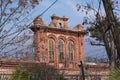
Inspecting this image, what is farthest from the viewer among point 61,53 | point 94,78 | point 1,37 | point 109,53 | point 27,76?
point 61,53

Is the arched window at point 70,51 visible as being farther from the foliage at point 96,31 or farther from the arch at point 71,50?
the foliage at point 96,31

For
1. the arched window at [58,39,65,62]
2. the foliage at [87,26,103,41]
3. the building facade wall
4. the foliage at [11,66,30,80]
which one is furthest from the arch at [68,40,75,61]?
the foliage at [11,66,30,80]

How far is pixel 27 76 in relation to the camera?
75.4ft

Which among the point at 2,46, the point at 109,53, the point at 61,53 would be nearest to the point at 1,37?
the point at 2,46

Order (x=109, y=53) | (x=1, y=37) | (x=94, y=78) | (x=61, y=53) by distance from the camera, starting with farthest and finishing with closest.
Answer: (x=61, y=53) → (x=94, y=78) → (x=109, y=53) → (x=1, y=37)

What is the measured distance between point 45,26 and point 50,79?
1388cm

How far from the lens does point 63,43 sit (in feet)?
141

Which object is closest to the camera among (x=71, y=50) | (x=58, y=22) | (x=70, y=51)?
(x=58, y=22)

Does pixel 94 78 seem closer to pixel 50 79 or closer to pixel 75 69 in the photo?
pixel 50 79

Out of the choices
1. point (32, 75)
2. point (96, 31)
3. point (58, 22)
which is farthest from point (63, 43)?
point (32, 75)

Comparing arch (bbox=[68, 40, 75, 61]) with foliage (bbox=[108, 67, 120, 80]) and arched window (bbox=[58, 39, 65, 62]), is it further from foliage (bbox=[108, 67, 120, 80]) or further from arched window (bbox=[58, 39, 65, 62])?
foliage (bbox=[108, 67, 120, 80])

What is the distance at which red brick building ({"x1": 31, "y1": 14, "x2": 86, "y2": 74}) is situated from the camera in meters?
40.8

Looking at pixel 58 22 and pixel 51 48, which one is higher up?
pixel 58 22

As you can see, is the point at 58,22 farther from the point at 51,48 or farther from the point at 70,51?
the point at 70,51
